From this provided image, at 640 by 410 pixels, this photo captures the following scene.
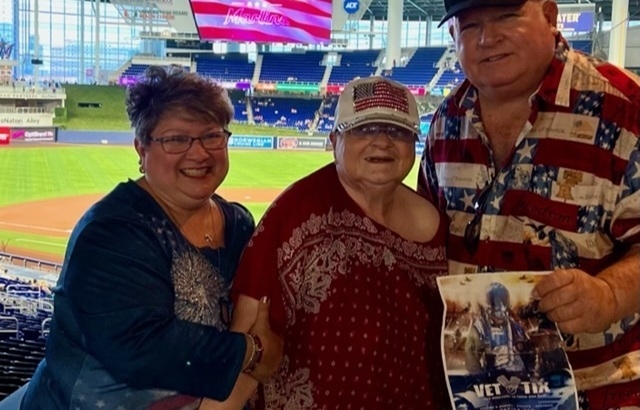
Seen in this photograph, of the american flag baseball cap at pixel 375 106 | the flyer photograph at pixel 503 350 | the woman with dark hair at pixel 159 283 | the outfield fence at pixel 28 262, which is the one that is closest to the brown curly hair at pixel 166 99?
the woman with dark hair at pixel 159 283

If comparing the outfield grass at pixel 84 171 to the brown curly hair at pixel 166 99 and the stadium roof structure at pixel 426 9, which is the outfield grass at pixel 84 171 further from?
the brown curly hair at pixel 166 99

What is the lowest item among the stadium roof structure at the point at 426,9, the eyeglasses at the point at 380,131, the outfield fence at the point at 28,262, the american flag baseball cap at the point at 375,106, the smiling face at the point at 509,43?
the outfield fence at the point at 28,262

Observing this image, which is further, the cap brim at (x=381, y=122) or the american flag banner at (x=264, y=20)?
the american flag banner at (x=264, y=20)

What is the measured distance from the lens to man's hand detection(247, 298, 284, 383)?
139cm

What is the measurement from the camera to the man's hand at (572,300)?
1179 mm

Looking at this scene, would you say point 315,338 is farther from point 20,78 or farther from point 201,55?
point 201,55

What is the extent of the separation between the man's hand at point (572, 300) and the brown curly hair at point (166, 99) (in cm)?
82

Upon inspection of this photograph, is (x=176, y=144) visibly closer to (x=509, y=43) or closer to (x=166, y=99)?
(x=166, y=99)

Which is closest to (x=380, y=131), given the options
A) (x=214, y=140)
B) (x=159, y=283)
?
(x=214, y=140)

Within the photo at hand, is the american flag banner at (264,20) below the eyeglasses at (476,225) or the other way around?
the other way around

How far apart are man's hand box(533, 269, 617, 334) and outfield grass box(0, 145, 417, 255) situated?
30.5ft

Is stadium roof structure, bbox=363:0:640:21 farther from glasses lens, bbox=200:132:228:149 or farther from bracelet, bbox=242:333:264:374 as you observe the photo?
bracelet, bbox=242:333:264:374

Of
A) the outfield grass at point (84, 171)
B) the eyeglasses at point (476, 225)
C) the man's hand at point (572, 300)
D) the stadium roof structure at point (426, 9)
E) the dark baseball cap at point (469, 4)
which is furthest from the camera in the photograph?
the stadium roof structure at point (426, 9)

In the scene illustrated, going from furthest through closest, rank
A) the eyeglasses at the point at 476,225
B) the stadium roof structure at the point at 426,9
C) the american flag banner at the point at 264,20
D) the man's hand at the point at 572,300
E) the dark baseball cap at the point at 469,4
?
the stadium roof structure at the point at 426,9 < the american flag banner at the point at 264,20 < the eyeglasses at the point at 476,225 < the dark baseball cap at the point at 469,4 < the man's hand at the point at 572,300
